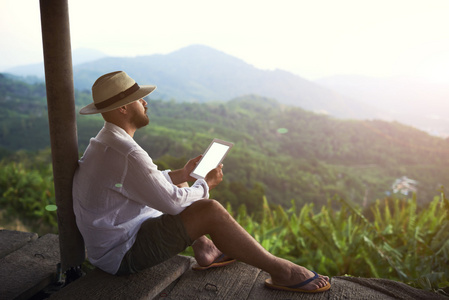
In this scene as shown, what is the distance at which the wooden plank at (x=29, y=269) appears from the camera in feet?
5.32

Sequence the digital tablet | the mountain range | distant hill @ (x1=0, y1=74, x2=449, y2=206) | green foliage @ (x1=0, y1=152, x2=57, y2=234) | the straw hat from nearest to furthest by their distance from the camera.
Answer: the straw hat
the digital tablet
green foliage @ (x1=0, y1=152, x2=57, y2=234)
distant hill @ (x1=0, y1=74, x2=449, y2=206)
the mountain range

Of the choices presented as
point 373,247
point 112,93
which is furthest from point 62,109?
point 373,247

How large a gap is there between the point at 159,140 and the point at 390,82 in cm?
4370

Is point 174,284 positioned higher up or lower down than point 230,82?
higher up

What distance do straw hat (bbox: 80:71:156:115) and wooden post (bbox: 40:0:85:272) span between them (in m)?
0.11

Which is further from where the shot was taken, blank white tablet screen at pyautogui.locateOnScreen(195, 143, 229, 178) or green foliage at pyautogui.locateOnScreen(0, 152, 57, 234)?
green foliage at pyautogui.locateOnScreen(0, 152, 57, 234)

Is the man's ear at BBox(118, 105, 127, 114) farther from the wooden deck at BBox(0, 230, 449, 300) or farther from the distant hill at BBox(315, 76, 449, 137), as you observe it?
the distant hill at BBox(315, 76, 449, 137)

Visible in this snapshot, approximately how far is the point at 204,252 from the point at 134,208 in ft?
1.59

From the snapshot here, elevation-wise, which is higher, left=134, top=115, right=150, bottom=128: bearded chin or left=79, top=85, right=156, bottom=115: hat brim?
left=79, top=85, right=156, bottom=115: hat brim

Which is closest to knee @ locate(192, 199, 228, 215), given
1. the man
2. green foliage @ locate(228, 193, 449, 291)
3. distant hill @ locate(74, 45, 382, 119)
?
the man

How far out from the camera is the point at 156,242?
5.04 feet

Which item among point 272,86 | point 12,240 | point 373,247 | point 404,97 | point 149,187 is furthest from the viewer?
point 272,86

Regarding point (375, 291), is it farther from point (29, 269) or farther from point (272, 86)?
point (272, 86)

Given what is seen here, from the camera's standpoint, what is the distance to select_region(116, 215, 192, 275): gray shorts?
5.01ft
